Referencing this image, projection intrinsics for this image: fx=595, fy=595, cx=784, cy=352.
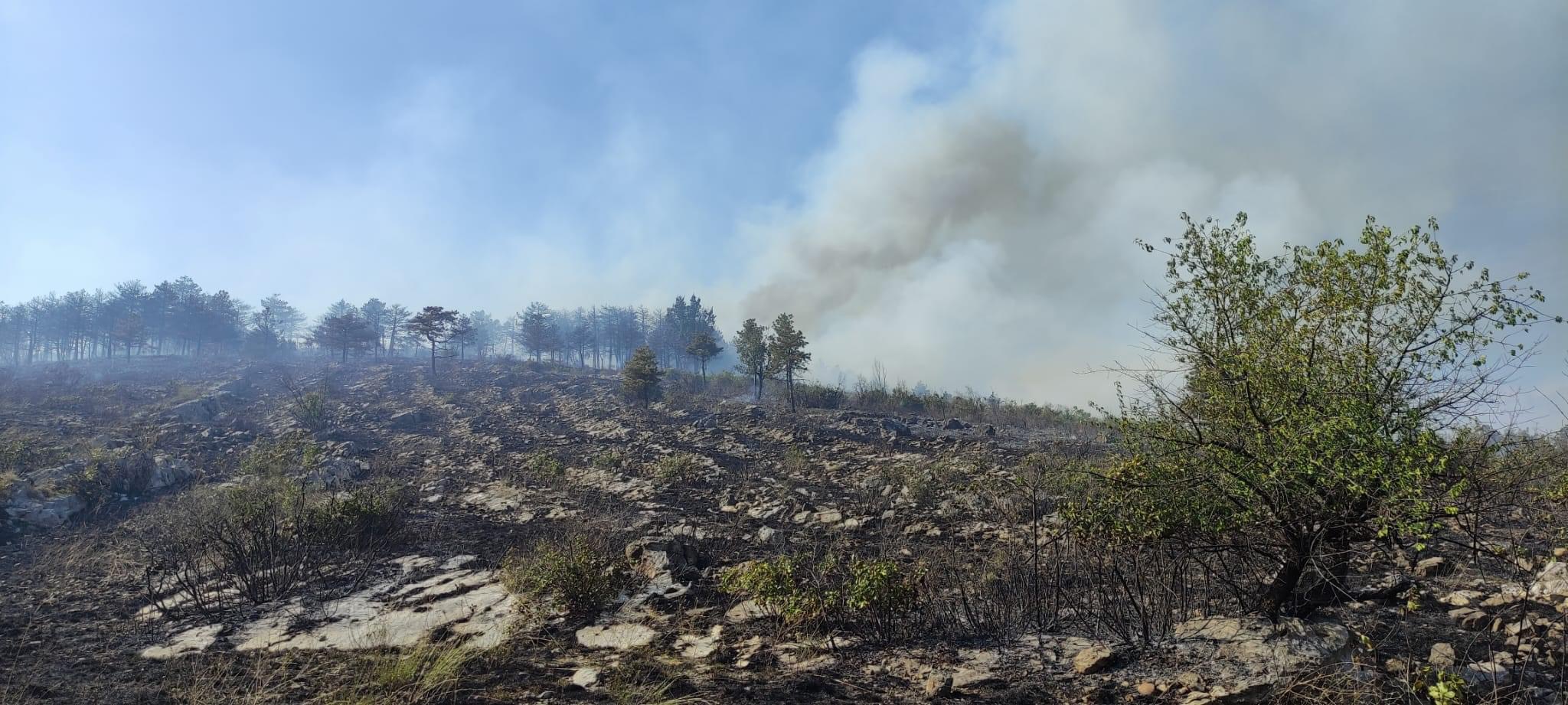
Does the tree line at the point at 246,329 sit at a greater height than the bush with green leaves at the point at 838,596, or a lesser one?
greater

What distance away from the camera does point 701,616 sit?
6609 mm

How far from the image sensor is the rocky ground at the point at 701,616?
4.65m

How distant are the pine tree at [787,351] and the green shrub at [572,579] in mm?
26480

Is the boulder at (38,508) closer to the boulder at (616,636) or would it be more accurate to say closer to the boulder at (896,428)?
the boulder at (616,636)

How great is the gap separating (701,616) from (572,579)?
151cm

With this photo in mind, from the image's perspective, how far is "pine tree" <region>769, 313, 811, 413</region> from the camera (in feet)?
114

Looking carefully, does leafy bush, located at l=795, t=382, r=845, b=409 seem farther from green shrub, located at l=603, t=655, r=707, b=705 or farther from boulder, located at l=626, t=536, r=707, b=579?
green shrub, located at l=603, t=655, r=707, b=705

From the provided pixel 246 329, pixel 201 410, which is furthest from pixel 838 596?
pixel 246 329

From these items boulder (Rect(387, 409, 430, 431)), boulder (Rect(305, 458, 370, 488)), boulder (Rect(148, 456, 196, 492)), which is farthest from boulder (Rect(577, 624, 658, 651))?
boulder (Rect(387, 409, 430, 431))

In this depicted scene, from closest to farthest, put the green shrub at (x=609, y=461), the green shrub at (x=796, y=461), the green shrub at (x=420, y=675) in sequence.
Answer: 1. the green shrub at (x=420, y=675)
2. the green shrub at (x=796, y=461)
3. the green shrub at (x=609, y=461)

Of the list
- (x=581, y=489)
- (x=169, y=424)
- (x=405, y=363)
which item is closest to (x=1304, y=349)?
(x=581, y=489)

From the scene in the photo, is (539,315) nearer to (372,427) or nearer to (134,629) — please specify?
(372,427)

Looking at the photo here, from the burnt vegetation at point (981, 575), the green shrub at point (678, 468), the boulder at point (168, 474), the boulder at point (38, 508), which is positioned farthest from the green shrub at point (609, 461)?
the boulder at point (38, 508)

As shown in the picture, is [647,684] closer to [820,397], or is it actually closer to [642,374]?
[642,374]
